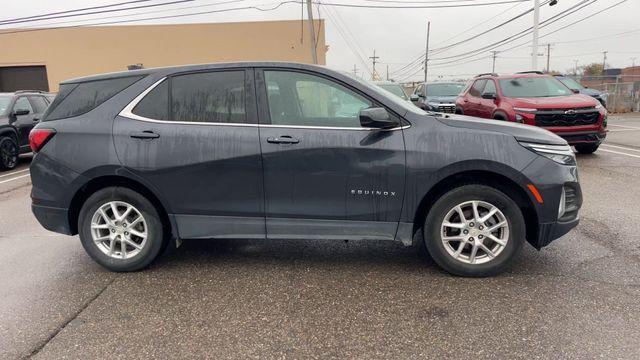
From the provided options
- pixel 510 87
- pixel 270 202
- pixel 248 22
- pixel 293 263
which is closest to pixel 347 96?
pixel 270 202

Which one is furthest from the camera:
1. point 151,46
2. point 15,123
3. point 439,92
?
point 151,46

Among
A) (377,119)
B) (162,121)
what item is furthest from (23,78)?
(377,119)

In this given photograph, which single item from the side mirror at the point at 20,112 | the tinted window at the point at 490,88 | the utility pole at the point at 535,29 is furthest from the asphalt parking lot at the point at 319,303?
the utility pole at the point at 535,29

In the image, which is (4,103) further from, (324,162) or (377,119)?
(377,119)

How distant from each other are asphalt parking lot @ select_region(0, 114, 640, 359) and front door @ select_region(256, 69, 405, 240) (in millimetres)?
483

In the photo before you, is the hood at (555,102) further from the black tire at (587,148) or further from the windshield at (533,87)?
the black tire at (587,148)

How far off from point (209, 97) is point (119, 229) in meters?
1.39

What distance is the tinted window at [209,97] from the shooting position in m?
3.91

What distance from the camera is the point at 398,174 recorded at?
145 inches

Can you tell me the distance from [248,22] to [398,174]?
27.2 meters

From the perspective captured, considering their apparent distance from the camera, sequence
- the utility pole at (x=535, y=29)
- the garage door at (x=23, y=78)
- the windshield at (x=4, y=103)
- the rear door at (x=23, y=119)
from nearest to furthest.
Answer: the windshield at (x=4, y=103) < the rear door at (x=23, y=119) < the utility pole at (x=535, y=29) < the garage door at (x=23, y=78)

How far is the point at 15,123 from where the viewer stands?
10.7m

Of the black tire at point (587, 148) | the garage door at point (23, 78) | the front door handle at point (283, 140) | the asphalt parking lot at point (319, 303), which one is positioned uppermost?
the garage door at point (23, 78)

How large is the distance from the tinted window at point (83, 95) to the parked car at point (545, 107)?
7453 millimetres
